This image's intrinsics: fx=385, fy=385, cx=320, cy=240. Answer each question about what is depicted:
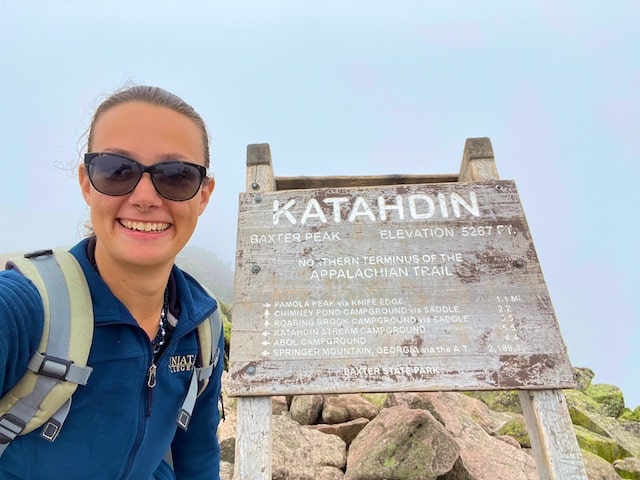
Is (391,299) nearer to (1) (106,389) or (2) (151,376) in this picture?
(2) (151,376)

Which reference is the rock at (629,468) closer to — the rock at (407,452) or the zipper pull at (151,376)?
the rock at (407,452)

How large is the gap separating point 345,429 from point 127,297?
4049 mm

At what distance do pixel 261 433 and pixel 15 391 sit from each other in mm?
1671

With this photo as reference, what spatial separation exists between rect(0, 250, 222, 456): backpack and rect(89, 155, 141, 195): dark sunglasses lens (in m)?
0.37

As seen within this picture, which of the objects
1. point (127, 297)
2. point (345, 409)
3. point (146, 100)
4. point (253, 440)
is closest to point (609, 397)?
point (345, 409)

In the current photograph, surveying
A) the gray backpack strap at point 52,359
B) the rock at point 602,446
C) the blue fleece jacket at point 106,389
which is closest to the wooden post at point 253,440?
the blue fleece jacket at point 106,389

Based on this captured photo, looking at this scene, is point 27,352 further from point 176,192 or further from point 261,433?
point 261,433

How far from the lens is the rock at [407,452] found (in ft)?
12.0

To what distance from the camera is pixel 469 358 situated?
9.52 ft

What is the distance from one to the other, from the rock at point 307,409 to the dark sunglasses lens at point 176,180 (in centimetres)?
446

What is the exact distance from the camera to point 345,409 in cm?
548

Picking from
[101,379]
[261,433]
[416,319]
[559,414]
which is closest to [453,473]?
[559,414]

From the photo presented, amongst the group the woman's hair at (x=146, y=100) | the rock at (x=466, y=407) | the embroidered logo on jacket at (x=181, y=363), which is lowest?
the embroidered logo on jacket at (x=181, y=363)

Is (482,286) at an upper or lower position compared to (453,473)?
upper
